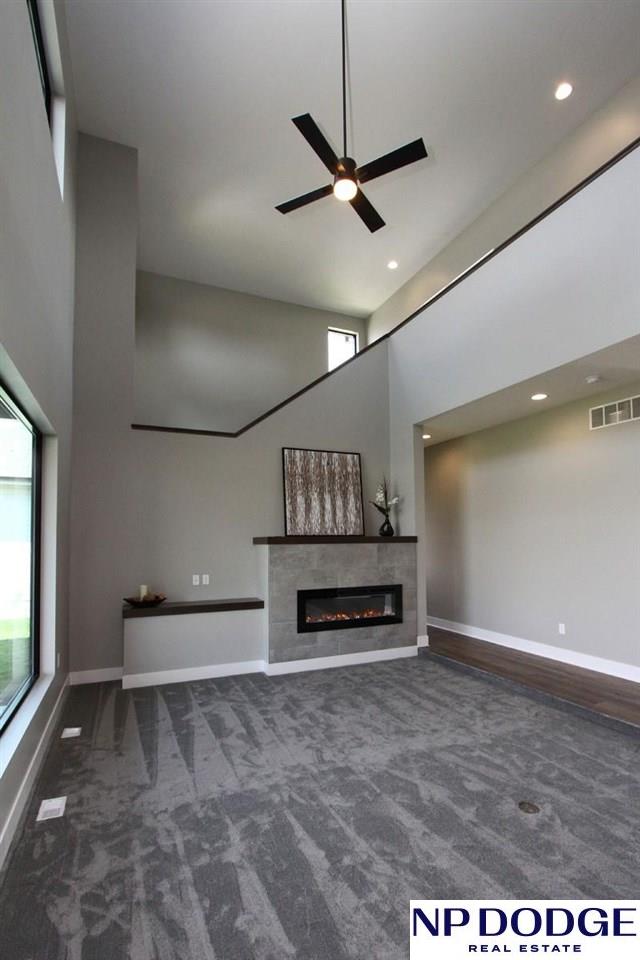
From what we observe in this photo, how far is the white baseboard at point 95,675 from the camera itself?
14.9 ft

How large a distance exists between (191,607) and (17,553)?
6.58ft

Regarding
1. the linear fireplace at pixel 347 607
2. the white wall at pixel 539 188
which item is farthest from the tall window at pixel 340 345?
the linear fireplace at pixel 347 607

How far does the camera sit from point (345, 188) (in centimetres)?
340

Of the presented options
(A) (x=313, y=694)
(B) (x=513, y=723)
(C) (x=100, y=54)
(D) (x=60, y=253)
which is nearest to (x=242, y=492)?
(A) (x=313, y=694)

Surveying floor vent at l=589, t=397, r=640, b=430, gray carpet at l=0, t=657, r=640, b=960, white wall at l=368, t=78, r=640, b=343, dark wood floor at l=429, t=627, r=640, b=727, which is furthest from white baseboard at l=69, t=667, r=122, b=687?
white wall at l=368, t=78, r=640, b=343

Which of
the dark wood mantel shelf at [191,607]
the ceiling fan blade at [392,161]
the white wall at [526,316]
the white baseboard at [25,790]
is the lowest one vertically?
the white baseboard at [25,790]

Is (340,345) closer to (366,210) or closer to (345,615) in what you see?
(366,210)

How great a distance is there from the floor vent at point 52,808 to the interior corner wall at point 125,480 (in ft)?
7.32

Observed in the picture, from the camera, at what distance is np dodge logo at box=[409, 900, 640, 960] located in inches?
63.6

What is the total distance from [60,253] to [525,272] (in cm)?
383

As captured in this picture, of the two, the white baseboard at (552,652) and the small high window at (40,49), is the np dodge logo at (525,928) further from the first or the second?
the small high window at (40,49)

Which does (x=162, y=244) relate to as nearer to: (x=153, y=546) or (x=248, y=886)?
(x=153, y=546)

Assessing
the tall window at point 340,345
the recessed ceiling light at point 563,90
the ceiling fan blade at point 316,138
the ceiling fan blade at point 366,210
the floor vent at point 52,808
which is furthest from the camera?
the tall window at point 340,345

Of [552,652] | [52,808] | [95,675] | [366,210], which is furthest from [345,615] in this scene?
[366,210]
